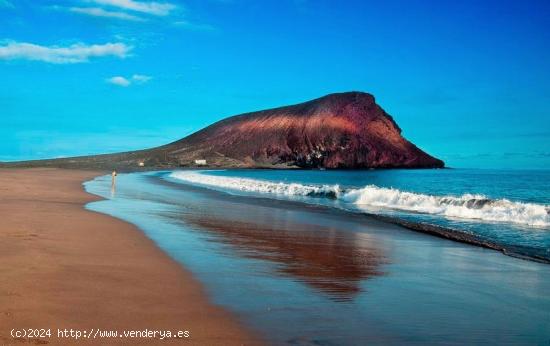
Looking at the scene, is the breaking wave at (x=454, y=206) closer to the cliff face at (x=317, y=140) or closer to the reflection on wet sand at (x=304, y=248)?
the reflection on wet sand at (x=304, y=248)

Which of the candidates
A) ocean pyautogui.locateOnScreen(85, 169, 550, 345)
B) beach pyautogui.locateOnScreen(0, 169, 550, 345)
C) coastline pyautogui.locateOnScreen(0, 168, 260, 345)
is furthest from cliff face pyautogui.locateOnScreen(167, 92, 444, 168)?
coastline pyautogui.locateOnScreen(0, 168, 260, 345)

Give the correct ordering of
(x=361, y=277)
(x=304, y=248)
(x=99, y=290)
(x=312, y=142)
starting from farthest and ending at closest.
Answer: (x=312, y=142) → (x=304, y=248) → (x=361, y=277) → (x=99, y=290)

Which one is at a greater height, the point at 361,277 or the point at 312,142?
the point at 312,142

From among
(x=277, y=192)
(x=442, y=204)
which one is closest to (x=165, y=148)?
(x=277, y=192)

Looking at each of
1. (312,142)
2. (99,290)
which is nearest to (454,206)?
(99,290)

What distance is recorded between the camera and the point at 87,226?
37.3 ft

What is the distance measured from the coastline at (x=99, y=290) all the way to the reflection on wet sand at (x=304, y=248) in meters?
1.72

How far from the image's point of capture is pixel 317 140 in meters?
161

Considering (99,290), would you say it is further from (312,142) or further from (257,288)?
(312,142)

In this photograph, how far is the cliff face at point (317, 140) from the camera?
513 ft

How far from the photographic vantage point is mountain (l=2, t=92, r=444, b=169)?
153 m

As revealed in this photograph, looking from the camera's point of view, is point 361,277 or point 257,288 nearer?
point 257,288

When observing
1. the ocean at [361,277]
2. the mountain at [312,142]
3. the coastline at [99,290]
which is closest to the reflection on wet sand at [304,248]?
the ocean at [361,277]

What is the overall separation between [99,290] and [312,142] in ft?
512
